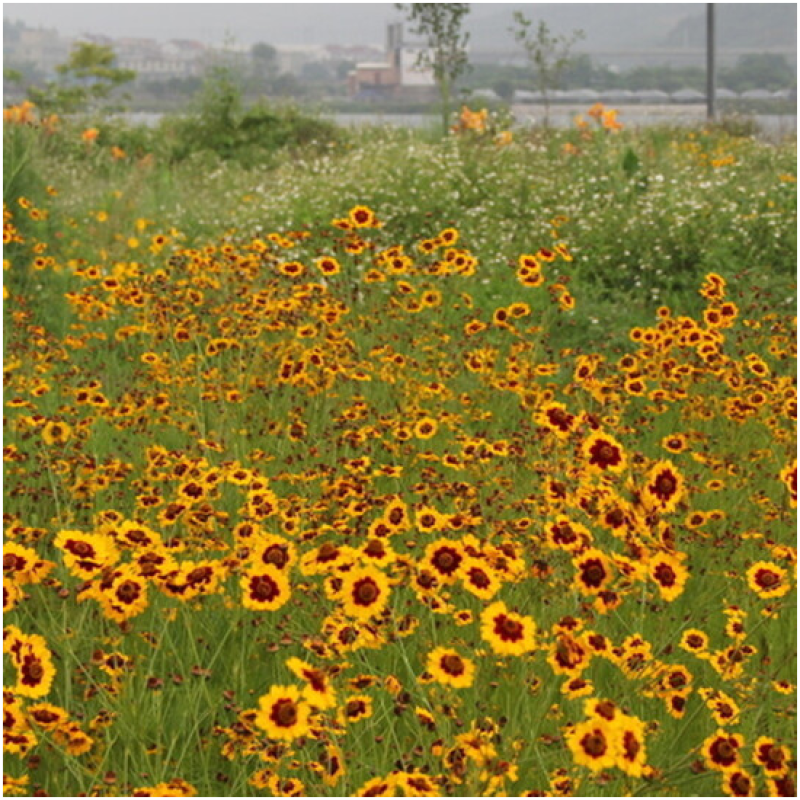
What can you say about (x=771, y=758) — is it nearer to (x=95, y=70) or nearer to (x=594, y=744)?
(x=594, y=744)

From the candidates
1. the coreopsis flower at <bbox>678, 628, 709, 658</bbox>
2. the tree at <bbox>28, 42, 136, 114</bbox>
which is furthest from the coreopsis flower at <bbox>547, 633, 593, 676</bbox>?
the tree at <bbox>28, 42, 136, 114</bbox>

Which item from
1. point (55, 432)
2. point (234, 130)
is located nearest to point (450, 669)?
point (55, 432)

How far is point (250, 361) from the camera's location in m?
4.86

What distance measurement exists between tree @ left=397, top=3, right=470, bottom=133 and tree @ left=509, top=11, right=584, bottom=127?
0.67 m

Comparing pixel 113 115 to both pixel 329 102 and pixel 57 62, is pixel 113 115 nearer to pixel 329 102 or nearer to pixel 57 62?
pixel 329 102

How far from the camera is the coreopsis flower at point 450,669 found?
6.19 feet

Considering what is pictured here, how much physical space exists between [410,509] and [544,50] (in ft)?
34.8

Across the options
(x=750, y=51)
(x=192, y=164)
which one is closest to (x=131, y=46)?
(x=750, y=51)

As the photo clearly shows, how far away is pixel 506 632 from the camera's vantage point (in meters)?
2.02

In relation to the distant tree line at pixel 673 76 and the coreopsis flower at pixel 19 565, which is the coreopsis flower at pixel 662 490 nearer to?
the coreopsis flower at pixel 19 565

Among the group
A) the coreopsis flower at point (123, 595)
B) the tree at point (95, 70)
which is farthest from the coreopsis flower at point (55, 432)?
the tree at point (95, 70)

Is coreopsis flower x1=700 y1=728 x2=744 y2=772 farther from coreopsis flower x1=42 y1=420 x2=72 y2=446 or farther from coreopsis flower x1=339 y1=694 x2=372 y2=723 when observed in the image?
coreopsis flower x1=42 y1=420 x2=72 y2=446

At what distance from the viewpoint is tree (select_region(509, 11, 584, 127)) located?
41.3ft

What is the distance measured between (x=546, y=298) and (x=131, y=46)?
41.7 metres
